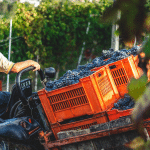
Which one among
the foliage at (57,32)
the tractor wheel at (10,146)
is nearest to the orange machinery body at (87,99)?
the tractor wheel at (10,146)

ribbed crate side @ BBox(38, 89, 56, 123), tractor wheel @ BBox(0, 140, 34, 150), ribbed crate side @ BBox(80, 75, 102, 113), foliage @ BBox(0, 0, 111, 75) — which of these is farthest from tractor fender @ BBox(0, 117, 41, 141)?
foliage @ BBox(0, 0, 111, 75)

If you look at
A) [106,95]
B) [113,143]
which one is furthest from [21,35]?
[113,143]

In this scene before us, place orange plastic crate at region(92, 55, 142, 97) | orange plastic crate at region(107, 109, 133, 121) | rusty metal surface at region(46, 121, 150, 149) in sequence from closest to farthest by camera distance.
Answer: rusty metal surface at region(46, 121, 150, 149) < orange plastic crate at region(107, 109, 133, 121) < orange plastic crate at region(92, 55, 142, 97)

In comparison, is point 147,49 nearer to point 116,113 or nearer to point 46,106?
point 116,113

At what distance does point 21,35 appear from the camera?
9.14 meters

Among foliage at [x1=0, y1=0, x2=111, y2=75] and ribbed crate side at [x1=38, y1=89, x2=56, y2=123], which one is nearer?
ribbed crate side at [x1=38, y1=89, x2=56, y2=123]

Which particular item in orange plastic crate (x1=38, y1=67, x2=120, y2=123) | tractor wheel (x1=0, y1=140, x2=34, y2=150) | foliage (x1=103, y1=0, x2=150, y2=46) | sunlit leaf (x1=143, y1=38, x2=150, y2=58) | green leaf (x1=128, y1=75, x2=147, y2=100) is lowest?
tractor wheel (x1=0, y1=140, x2=34, y2=150)

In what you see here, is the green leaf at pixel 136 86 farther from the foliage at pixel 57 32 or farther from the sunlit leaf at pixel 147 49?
the foliage at pixel 57 32

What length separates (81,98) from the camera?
2791 millimetres

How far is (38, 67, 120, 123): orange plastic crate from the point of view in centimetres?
273

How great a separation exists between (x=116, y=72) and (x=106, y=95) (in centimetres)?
41

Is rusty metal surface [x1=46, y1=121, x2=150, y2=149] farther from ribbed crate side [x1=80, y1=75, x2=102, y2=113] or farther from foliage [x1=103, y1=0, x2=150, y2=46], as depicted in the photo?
foliage [x1=103, y1=0, x2=150, y2=46]

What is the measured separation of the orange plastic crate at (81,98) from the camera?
107 inches

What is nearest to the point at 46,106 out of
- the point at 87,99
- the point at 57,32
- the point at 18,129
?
the point at 18,129
